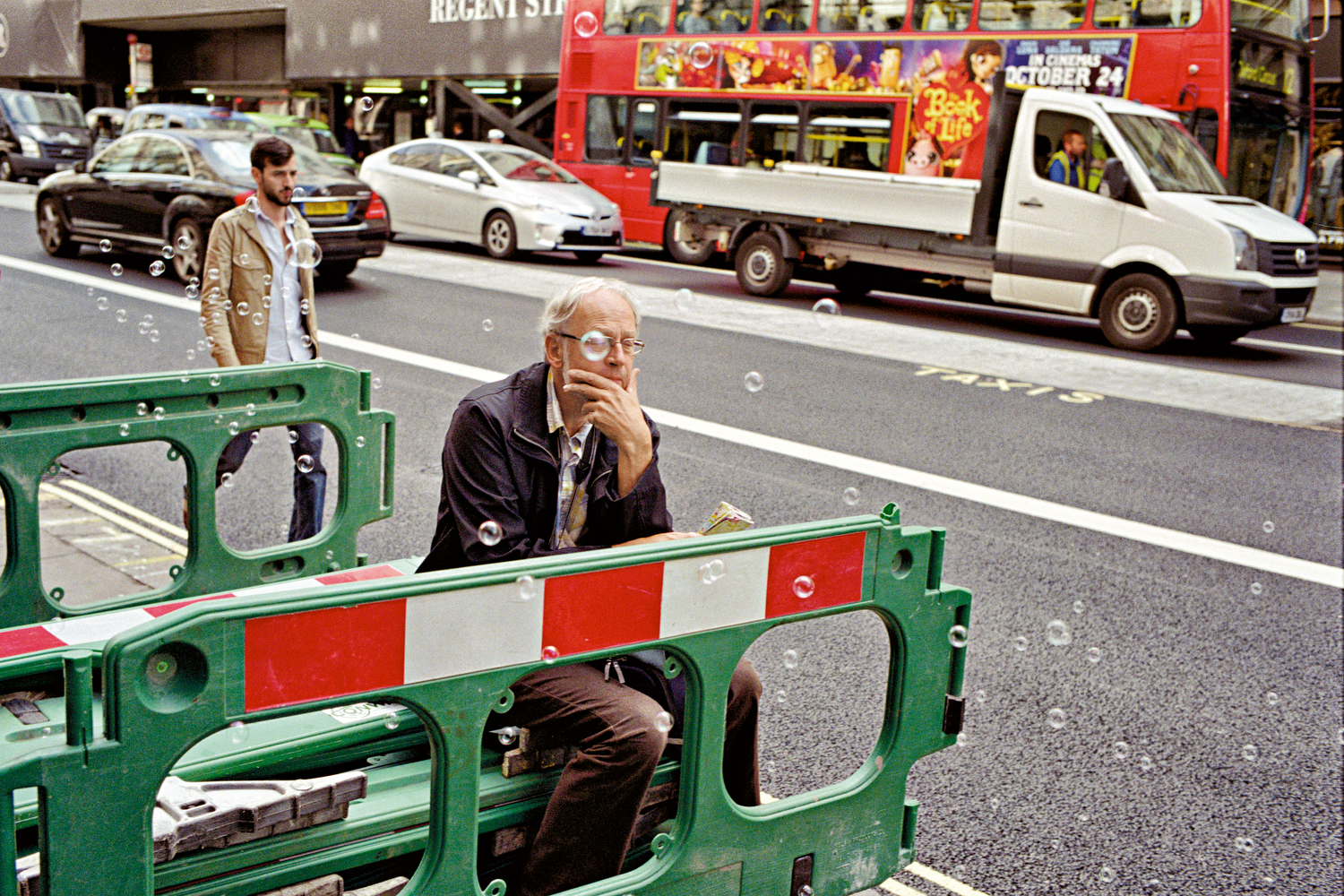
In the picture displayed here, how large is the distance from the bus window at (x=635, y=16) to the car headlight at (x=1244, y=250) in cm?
798

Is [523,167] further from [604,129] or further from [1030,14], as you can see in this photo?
[1030,14]

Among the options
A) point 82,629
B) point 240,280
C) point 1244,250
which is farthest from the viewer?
point 1244,250

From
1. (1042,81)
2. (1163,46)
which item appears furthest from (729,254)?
(1163,46)

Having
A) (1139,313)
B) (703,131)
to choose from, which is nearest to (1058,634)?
(1139,313)

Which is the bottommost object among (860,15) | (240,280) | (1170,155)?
(240,280)

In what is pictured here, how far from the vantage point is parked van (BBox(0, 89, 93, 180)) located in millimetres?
7396

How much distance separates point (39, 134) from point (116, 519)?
6.19m

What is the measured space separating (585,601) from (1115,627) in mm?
3531

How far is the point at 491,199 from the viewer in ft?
55.4

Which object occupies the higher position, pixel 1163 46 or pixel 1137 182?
pixel 1163 46

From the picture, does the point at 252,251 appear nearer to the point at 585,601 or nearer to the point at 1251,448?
the point at 585,601

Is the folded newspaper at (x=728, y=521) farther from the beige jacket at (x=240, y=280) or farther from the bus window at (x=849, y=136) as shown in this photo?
the bus window at (x=849, y=136)

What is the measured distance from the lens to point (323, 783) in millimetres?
2320

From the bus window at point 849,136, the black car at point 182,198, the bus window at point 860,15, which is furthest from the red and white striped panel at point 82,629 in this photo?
the bus window at point 860,15
